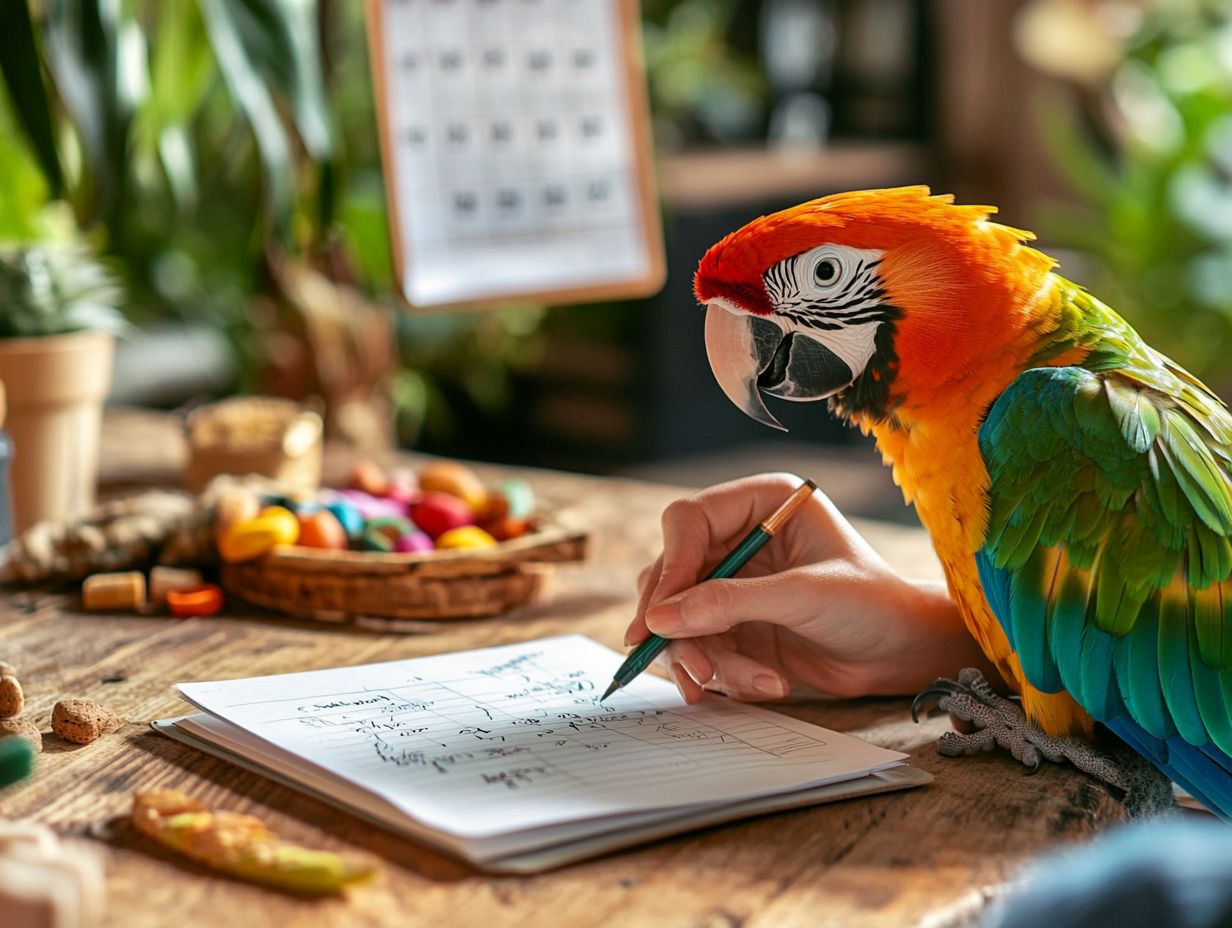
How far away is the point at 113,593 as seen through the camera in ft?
3.60

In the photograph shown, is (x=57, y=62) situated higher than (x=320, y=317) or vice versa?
(x=57, y=62)

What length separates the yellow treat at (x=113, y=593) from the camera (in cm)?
110

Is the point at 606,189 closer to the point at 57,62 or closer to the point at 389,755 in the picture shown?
the point at 57,62

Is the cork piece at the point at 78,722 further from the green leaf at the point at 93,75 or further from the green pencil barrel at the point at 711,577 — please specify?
the green leaf at the point at 93,75

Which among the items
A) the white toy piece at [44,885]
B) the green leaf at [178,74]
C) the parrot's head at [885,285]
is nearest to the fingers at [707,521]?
the parrot's head at [885,285]

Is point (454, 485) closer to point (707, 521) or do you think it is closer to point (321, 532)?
point (321, 532)

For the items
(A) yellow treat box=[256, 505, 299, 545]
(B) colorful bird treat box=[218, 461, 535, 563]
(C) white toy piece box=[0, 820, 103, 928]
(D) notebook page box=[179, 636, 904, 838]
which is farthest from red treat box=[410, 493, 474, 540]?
(C) white toy piece box=[0, 820, 103, 928]

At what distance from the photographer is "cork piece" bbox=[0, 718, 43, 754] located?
81cm

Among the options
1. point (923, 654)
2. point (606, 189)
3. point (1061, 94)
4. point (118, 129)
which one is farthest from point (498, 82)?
point (1061, 94)

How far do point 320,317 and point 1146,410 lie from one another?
4.08ft

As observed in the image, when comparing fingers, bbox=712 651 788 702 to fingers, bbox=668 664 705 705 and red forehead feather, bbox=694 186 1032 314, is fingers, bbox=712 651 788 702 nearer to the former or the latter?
fingers, bbox=668 664 705 705

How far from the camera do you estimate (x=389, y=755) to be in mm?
754

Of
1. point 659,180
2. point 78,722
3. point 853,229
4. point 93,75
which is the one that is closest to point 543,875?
point 78,722

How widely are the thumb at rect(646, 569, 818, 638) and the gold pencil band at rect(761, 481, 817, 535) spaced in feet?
0.13
